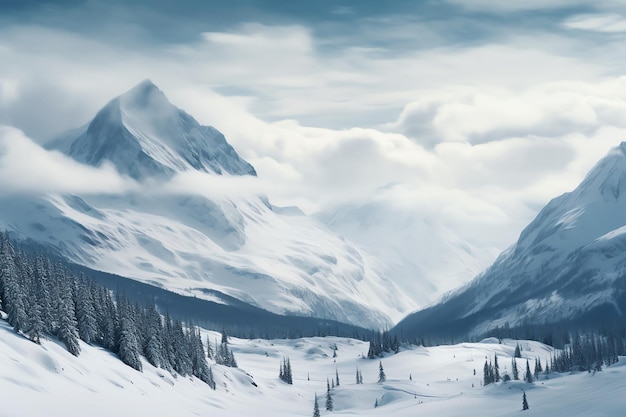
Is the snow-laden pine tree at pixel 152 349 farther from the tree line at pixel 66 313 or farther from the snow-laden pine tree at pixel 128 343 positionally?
the snow-laden pine tree at pixel 128 343

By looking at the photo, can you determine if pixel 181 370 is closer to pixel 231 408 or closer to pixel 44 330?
pixel 231 408

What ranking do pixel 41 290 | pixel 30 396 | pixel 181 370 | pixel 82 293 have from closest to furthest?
pixel 30 396
pixel 41 290
pixel 82 293
pixel 181 370

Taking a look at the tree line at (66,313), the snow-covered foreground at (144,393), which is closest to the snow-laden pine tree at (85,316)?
the tree line at (66,313)

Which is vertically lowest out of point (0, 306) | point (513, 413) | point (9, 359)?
point (513, 413)

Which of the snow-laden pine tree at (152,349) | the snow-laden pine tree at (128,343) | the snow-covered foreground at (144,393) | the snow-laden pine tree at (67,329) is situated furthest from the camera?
the snow-laden pine tree at (152,349)

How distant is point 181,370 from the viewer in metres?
200

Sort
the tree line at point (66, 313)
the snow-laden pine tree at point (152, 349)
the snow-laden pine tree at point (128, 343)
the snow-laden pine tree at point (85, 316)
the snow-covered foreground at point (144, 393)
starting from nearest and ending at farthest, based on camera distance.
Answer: the snow-covered foreground at point (144, 393) < the tree line at point (66, 313) < the snow-laden pine tree at point (128, 343) < the snow-laden pine tree at point (85, 316) < the snow-laden pine tree at point (152, 349)

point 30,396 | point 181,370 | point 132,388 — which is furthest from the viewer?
point 181,370

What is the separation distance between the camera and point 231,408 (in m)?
183

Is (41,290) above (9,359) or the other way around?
above

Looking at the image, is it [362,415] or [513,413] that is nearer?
[513,413]

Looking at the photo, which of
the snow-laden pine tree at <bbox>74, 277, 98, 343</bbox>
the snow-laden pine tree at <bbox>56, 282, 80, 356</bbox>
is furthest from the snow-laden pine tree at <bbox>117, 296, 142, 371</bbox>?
the snow-laden pine tree at <bbox>56, 282, 80, 356</bbox>

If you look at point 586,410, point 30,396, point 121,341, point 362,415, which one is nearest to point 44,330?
point 121,341

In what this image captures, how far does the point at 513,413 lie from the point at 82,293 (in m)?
83.1
